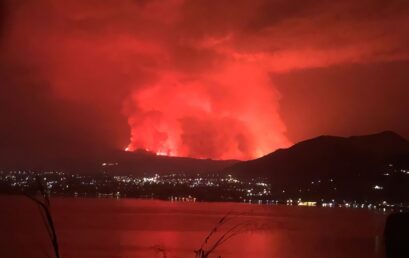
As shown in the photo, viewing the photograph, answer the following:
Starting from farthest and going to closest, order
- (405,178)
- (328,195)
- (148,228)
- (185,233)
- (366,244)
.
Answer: (328,195) < (405,178) < (148,228) < (185,233) < (366,244)

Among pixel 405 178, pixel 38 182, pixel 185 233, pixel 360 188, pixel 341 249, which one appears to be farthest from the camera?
pixel 360 188

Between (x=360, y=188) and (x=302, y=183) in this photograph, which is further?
(x=302, y=183)

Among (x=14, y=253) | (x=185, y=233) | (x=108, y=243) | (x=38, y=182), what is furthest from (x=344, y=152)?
(x=38, y=182)

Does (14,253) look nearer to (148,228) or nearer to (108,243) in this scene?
(108,243)

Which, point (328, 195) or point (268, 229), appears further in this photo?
point (328, 195)

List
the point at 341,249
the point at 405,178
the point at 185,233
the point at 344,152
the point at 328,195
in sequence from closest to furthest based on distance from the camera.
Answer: the point at 341,249
the point at 185,233
the point at 405,178
the point at 328,195
the point at 344,152

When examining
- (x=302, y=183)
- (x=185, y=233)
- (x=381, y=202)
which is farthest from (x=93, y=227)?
(x=302, y=183)

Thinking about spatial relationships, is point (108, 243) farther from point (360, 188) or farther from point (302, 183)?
point (302, 183)

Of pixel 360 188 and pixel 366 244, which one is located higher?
pixel 360 188

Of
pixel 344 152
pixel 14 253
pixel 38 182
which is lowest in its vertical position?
pixel 14 253
